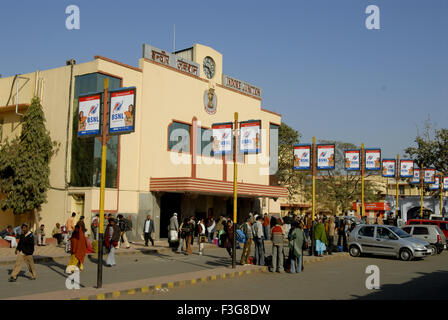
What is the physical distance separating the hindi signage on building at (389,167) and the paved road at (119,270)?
49.9 feet

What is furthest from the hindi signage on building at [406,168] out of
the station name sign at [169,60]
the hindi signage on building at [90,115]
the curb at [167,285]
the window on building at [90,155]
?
the hindi signage on building at [90,115]

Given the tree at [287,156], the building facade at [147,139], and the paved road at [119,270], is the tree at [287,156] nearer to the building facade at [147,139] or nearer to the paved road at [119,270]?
the building facade at [147,139]

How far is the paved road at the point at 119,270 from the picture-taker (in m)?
12.9

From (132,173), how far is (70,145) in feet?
13.0

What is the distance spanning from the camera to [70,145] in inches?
1103

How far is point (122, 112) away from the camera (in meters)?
13.4

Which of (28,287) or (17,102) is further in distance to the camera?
(17,102)

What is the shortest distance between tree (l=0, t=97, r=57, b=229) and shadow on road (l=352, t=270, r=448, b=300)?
20.7 m

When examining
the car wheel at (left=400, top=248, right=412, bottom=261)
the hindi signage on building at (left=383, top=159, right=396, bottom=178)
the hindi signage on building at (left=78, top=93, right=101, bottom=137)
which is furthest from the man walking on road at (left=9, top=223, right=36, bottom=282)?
the hindi signage on building at (left=383, top=159, right=396, bottom=178)

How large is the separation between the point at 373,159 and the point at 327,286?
1727cm

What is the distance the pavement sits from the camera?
11.6 m

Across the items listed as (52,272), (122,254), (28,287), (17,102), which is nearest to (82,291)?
(28,287)

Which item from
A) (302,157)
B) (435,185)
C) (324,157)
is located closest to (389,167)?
(324,157)
